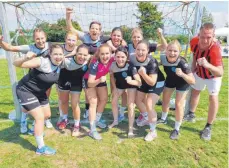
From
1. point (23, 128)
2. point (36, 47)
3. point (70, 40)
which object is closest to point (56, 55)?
point (70, 40)

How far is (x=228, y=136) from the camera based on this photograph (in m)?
4.35

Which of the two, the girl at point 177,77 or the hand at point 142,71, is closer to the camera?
the hand at point 142,71

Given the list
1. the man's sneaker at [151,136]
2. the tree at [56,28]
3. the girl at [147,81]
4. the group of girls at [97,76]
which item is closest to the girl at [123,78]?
the group of girls at [97,76]

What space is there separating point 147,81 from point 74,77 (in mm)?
1271

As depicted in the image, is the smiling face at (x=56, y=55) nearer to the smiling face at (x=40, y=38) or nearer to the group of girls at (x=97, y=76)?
the group of girls at (x=97, y=76)

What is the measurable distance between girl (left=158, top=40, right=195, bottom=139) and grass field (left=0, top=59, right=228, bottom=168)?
404 mm

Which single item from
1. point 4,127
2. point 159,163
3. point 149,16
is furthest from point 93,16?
point 159,163

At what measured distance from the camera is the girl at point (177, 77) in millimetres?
3854

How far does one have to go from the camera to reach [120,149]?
12.8 ft

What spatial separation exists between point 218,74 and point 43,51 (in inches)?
120

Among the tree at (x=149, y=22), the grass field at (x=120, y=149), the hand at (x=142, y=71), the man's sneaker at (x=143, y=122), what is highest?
the tree at (x=149, y=22)

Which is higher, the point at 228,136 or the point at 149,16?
the point at 149,16

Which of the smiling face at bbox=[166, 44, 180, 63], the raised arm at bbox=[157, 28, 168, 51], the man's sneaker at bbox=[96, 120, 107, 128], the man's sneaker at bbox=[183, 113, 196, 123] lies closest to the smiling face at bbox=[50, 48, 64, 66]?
the man's sneaker at bbox=[96, 120, 107, 128]

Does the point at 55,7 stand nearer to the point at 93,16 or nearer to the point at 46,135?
the point at 93,16
